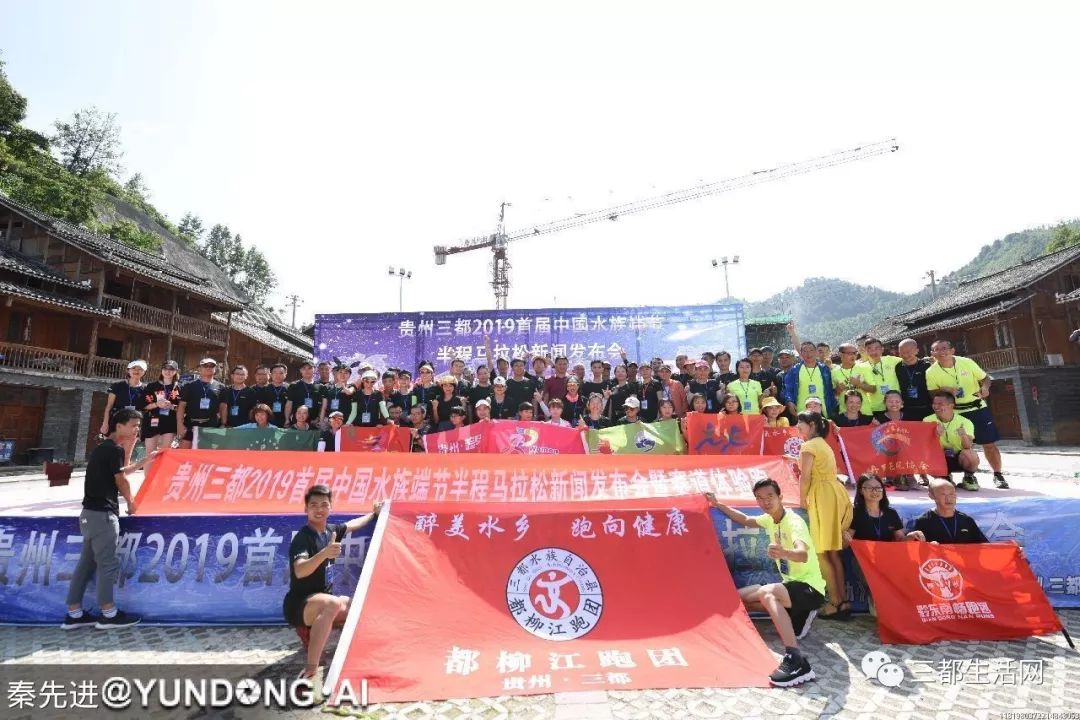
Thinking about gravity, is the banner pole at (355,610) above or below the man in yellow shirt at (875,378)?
below

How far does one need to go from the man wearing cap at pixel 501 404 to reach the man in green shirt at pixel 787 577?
400cm

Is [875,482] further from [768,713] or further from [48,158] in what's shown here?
[48,158]

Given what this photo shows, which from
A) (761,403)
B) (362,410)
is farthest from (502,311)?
(761,403)

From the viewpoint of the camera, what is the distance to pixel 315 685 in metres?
3.40

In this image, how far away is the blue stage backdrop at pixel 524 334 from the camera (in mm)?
12930

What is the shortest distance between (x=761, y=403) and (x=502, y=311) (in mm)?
7468

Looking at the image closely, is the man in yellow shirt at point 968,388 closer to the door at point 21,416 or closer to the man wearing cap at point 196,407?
the man wearing cap at point 196,407

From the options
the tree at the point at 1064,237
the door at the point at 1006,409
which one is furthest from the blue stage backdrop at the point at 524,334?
the tree at the point at 1064,237

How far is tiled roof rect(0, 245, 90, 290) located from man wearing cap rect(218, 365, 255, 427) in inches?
696

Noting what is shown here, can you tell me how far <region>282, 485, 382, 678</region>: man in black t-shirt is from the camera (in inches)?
141

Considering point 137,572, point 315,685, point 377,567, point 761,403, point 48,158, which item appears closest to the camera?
point 315,685

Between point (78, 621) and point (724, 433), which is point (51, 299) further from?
point (724, 433)

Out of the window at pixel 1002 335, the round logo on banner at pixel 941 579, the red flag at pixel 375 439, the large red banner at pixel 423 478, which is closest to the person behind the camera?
the round logo on banner at pixel 941 579

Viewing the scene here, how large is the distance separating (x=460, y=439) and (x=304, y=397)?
2739 millimetres
